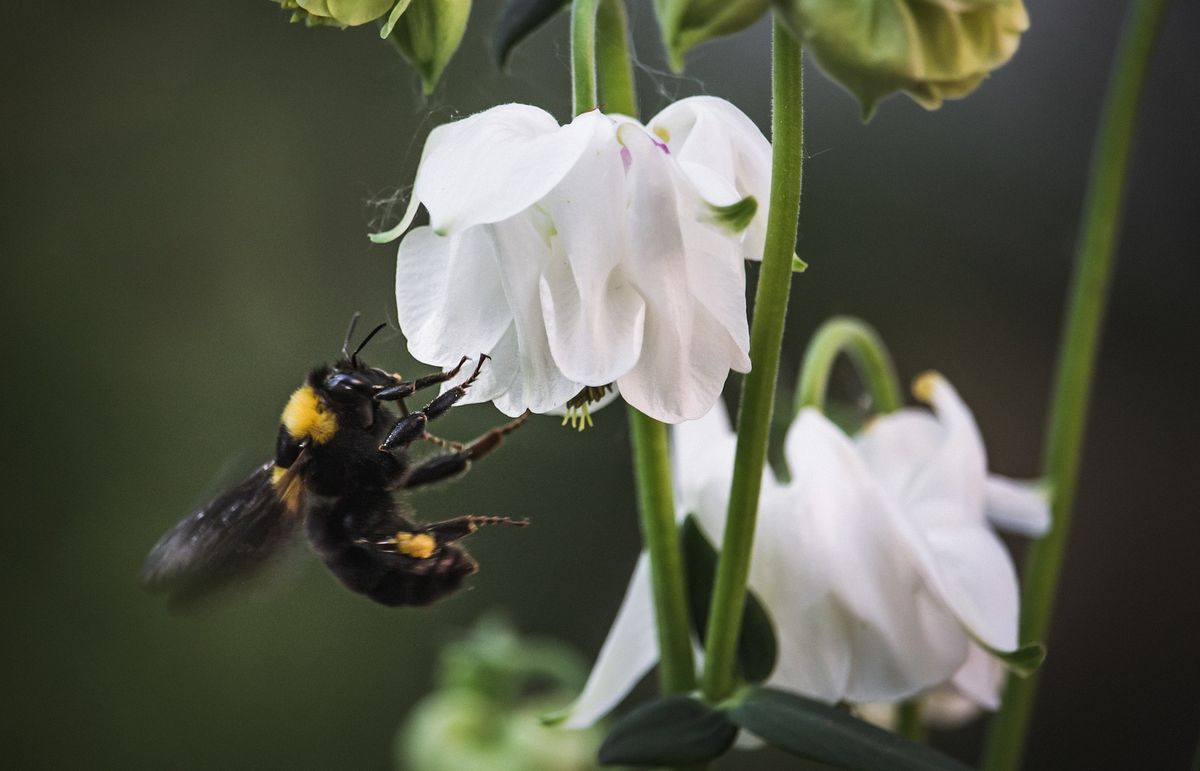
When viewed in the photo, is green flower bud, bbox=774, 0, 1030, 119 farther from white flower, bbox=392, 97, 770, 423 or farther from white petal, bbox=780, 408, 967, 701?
white petal, bbox=780, 408, 967, 701

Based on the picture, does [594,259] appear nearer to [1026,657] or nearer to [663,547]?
[663,547]

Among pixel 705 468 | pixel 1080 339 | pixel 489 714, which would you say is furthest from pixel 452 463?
pixel 489 714

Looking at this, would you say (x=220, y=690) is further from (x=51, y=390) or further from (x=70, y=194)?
(x=70, y=194)

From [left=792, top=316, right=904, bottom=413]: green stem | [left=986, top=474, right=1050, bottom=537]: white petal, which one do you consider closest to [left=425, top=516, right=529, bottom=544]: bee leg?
[left=792, top=316, right=904, bottom=413]: green stem

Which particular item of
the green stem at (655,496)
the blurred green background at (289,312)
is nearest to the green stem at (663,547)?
the green stem at (655,496)

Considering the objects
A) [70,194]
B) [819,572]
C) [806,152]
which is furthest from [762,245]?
[70,194]
